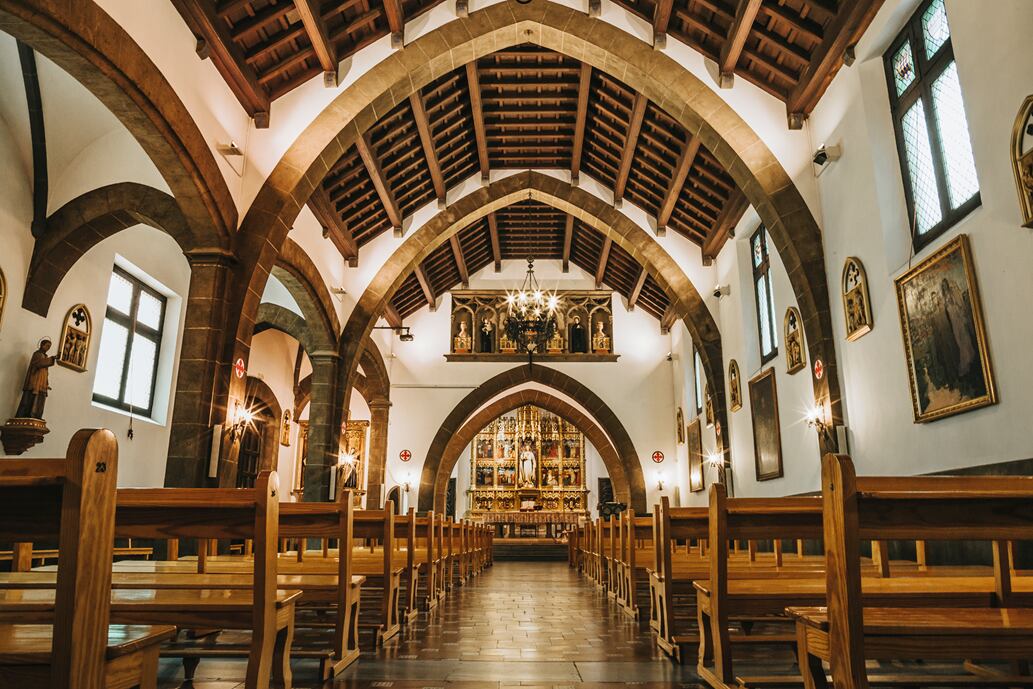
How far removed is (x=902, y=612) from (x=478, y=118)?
10417mm

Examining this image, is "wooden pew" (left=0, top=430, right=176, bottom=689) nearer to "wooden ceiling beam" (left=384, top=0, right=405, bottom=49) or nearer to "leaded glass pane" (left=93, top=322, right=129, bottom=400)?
"wooden ceiling beam" (left=384, top=0, right=405, bottom=49)

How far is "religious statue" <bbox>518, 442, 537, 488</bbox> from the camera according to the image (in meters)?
19.7

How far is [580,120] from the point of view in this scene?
11227 millimetres

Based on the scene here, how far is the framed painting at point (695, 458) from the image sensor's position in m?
13.2

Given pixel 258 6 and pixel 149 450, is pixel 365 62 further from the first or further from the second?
pixel 149 450

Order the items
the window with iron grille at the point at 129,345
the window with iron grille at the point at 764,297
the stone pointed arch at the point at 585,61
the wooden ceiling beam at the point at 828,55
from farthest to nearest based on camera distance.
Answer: the window with iron grille at the point at 764,297
the window with iron grille at the point at 129,345
the stone pointed arch at the point at 585,61
the wooden ceiling beam at the point at 828,55

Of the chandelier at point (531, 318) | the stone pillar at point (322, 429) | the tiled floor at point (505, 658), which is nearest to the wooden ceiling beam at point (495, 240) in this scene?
the chandelier at point (531, 318)

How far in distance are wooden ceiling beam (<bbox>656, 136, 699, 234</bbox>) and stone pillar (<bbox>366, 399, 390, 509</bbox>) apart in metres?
7.63

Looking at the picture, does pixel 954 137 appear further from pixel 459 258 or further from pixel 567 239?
pixel 459 258

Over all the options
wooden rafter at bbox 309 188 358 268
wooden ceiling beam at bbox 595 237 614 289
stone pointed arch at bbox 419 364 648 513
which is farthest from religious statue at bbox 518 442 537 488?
wooden rafter at bbox 309 188 358 268

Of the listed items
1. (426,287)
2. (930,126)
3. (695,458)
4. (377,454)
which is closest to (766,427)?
(695,458)

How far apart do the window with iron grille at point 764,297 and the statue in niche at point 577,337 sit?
6.71 metres

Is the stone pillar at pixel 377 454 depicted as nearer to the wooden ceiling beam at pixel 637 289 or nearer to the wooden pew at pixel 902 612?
the wooden ceiling beam at pixel 637 289

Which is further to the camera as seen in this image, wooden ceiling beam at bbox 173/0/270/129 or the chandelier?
the chandelier
